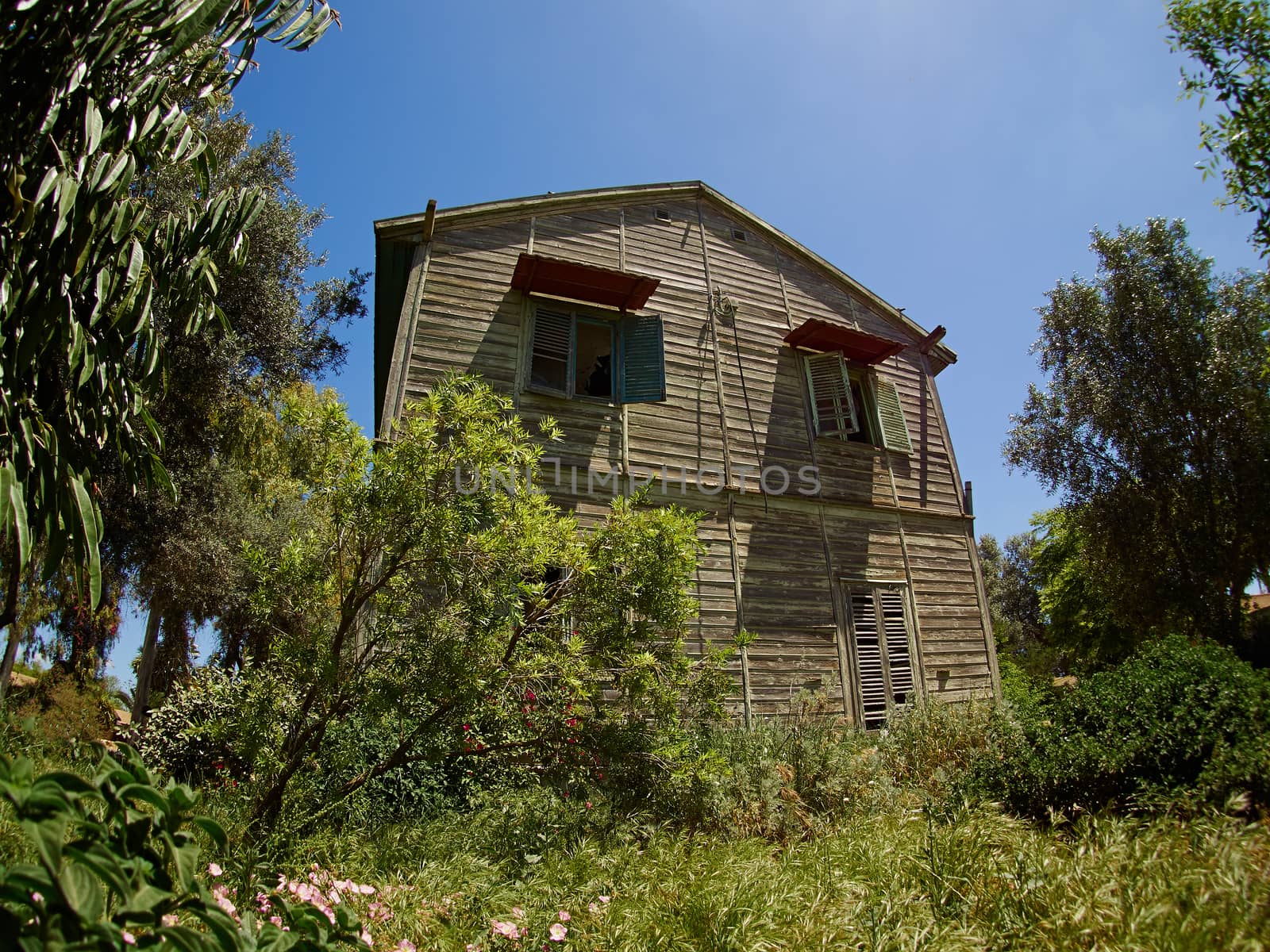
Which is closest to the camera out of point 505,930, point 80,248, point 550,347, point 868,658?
point 80,248

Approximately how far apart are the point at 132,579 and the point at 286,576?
40.1 feet

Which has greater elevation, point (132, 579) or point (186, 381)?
point (186, 381)

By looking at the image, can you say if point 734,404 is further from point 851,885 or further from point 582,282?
point 851,885

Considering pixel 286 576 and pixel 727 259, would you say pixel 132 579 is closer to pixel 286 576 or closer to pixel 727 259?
pixel 286 576

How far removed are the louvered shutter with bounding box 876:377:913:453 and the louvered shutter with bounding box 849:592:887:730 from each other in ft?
10.1

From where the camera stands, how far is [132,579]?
48.0 feet

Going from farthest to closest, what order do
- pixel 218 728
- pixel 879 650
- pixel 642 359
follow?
pixel 879 650 < pixel 642 359 < pixel 218 728

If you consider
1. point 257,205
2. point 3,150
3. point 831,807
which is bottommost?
point 831,807

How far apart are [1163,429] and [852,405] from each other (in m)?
10.8

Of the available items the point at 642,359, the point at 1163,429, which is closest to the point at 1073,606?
the point at 1163,429

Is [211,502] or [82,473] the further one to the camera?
[211,502]

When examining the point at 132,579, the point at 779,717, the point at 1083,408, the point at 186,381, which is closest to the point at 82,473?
the point at 779,717

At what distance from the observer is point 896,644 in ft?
38.4

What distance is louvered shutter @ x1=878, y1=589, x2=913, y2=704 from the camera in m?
11.4
